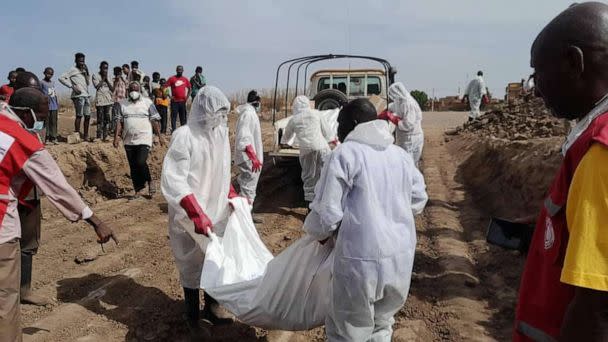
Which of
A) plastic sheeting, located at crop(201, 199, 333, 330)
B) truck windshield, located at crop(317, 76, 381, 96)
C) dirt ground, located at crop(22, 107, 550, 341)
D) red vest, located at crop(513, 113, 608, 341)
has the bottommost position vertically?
dirt ground, located at crop(22, 107, 550, 341)

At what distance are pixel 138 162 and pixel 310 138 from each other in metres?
2.84

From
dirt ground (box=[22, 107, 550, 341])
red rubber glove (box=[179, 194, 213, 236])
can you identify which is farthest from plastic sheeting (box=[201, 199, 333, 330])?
dirt ground (box=[22, 107, 550, 341])

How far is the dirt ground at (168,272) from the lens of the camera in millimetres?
4062

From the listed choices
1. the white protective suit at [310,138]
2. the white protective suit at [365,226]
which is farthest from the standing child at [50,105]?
the white protective suit at [365,226]

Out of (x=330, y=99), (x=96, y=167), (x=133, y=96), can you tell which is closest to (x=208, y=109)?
(x=133, y=96)

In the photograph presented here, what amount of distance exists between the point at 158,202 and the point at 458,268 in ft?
16.5

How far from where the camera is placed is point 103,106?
36.5 ft

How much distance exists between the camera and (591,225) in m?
1.13

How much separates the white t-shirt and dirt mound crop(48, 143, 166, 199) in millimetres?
1571

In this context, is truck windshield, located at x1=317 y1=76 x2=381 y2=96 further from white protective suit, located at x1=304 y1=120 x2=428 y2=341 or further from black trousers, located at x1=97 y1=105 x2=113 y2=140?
white protective suit, located at x1=304 y1=120 x2=428 y2=341

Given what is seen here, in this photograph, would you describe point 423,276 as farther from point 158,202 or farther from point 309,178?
point 158,202

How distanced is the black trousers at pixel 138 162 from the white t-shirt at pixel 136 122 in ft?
0.34

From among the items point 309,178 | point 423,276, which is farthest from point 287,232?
point 423,276

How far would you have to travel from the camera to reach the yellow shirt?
111 cm
